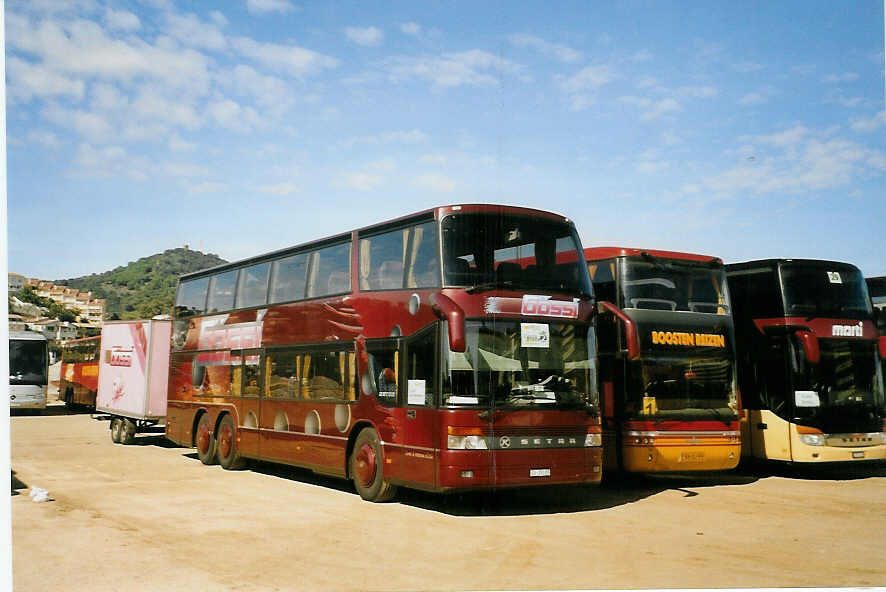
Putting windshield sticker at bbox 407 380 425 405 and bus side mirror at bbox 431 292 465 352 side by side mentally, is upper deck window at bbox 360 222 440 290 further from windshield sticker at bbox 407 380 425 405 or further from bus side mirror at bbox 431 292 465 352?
windshield sticker at bbox 407 380 425 405

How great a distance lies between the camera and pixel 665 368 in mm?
12945

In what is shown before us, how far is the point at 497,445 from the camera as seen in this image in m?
10.3

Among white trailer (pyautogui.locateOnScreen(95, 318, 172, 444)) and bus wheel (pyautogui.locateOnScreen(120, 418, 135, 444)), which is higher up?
white trailer (pyautogui.locateOnScreen(95, 318, 172, 444))

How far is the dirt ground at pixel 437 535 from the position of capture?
726 centimetres

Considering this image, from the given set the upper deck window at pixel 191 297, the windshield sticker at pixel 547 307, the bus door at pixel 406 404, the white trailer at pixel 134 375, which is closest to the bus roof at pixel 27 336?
the white trailer at pixel 134 375

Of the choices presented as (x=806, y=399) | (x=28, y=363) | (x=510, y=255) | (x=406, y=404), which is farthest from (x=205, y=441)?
(x=28, y=363)

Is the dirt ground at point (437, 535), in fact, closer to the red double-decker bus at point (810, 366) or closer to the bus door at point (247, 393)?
the red double-decker bus at point (810, 366)

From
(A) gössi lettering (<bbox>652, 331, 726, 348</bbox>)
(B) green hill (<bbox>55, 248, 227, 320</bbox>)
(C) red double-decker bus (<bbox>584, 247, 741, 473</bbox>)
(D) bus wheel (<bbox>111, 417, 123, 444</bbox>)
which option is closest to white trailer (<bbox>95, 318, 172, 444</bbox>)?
(D) bus wheel (<bbox>111, 417, 123, 444</bbox>)

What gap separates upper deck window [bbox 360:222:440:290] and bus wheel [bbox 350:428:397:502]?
2.11 meters

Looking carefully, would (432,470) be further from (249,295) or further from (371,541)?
(249,295)

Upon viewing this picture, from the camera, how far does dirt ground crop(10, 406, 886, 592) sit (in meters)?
7.26

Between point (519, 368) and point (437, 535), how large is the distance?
2.33 metres

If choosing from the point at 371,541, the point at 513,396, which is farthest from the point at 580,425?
the point at 371,541

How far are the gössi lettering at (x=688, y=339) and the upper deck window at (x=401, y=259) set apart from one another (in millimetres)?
4016
